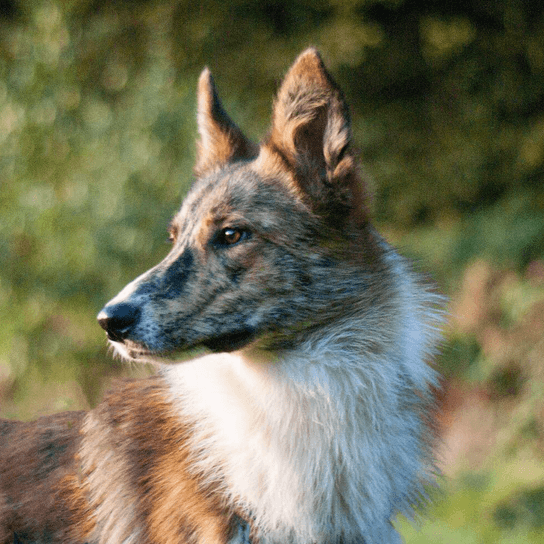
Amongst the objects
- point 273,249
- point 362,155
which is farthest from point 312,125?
point 362,155

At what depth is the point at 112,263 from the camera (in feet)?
27.8

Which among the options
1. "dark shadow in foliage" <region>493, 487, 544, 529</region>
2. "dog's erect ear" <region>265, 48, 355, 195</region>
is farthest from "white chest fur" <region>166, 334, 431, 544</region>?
"dark shadow in foliage" <region>493, 487, 544, 529</region>

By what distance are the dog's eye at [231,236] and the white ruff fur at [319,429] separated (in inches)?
19.8

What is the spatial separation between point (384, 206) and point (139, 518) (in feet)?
28.9

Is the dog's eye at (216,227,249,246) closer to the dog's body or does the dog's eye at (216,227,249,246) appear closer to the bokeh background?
the dog's body

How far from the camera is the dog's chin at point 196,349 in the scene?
3.00 metres

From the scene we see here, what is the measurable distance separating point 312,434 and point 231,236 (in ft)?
3.17

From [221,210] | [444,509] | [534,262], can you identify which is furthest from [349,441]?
[534,262]

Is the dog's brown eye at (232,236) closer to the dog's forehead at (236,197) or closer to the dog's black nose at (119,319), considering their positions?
the dog's forehead at (236,197)

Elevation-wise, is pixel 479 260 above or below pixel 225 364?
below

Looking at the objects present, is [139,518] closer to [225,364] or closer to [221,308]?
[225,364]

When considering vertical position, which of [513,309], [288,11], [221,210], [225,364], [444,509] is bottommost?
[444,509]

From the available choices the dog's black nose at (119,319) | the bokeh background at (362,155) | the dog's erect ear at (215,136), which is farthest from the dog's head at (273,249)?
the bokeh background at (362,155)

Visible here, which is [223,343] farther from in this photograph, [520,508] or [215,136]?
[520,508]
